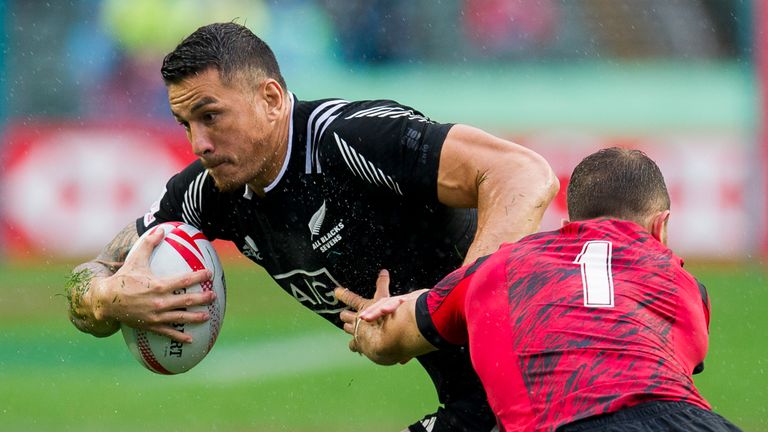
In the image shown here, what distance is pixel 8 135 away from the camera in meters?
15.4

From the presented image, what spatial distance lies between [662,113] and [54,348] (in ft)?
27.6

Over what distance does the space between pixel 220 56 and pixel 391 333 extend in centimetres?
147

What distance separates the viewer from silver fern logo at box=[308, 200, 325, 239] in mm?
4816

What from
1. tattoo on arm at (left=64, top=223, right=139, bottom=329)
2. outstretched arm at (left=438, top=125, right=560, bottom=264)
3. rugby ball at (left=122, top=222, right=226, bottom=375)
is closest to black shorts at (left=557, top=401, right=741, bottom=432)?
outstretched arm at (left=438, top=125, right=560, bottom=264)

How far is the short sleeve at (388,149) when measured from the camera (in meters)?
4.48

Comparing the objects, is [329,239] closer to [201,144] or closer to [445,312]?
[201,144]

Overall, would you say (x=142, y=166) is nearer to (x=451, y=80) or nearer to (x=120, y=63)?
(x=120, y=63)

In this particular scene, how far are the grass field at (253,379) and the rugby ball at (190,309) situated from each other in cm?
291

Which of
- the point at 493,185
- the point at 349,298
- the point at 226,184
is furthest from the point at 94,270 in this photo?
the point at 493,185

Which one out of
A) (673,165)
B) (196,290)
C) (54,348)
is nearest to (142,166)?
(54,348)

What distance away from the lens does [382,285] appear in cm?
465

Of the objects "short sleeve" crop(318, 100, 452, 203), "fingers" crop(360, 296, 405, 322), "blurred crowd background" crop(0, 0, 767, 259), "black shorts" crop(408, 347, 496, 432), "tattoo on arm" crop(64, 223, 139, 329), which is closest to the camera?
"fingers" crop(360, 296, 405, 322)

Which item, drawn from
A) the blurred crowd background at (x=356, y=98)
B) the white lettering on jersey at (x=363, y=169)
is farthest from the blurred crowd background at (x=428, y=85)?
the white lettering on jersey at (x=363, y=169)

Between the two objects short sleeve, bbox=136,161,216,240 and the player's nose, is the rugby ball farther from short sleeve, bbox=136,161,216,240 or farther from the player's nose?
the player's nose
